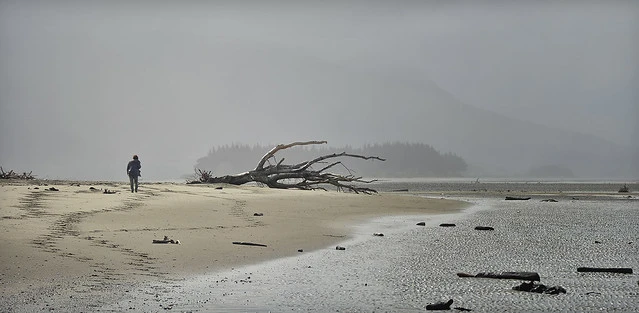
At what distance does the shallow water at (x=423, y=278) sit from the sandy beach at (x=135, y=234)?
61 centimetres

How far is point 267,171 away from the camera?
25812mm

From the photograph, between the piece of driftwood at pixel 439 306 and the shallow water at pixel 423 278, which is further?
the shallow water at pixel 423 278

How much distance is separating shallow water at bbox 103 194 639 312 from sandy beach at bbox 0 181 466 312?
611 millimetres

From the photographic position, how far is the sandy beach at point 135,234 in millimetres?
6707

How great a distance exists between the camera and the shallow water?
586 centimetres

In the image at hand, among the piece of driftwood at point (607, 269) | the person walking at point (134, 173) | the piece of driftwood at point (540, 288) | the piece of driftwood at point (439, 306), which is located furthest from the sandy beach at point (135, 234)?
the piece of driftwood at point (607, 269)

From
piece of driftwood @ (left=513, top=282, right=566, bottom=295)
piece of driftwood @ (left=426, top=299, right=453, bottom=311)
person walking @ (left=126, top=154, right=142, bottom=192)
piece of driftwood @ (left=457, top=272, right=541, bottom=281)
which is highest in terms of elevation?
person walking @ (left=126, top=154, right=142, bottom=192)

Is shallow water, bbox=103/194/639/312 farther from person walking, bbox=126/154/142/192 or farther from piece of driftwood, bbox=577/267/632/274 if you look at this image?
person walking, bbox=126/154/142/192

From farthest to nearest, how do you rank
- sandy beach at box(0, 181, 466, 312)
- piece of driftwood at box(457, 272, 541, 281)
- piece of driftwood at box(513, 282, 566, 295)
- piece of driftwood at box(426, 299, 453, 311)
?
piece of driftwood at box(457, 272, 541, 281)
sandy beach at box(0, 181, 466, 312)
piece of driftwood at box(513, 282, 566, 295)
piece of driftwood at box(426, 299, 453, 311)

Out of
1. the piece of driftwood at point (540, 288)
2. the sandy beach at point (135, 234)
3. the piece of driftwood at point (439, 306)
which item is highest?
the sandy beach at point (135, 234)

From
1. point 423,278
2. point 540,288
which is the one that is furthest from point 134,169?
point 540,288

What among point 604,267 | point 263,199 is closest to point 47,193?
point 263,199

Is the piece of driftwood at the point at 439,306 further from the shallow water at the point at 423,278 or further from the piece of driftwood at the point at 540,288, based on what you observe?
the piece of driftwood at the point at 540,288

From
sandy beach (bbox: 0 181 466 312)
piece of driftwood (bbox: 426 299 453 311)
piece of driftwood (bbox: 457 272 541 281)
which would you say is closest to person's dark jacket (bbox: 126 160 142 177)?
sandy beach (bbox: 0 181 466 312)
